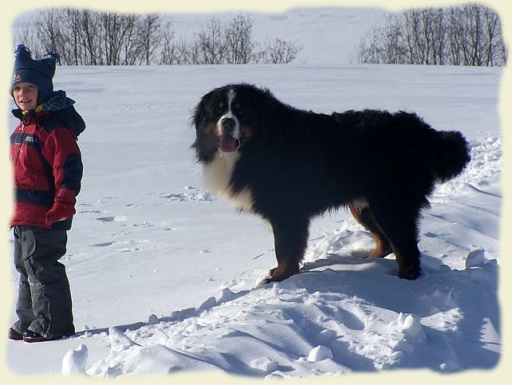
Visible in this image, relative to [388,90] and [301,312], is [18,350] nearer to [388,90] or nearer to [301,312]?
[301,312]

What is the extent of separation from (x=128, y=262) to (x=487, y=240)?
3.09 meters

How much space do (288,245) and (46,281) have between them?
1.67 m

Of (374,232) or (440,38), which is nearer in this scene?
(374,232)

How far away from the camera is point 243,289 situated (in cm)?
493

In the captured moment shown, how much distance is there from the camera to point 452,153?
5.18 metres

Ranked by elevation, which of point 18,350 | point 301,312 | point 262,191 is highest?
→ point 262,191

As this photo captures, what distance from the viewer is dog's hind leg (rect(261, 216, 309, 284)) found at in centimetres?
489

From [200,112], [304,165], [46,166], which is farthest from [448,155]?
[46,166]

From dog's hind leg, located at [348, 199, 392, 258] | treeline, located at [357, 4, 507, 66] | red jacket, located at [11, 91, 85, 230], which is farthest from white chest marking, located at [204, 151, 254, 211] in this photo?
treeline, located at [357, 4, 507, 66]

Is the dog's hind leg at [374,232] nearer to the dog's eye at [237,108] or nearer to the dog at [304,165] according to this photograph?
the dog at [304,165]

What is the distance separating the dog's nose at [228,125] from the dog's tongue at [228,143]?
0.15 ft

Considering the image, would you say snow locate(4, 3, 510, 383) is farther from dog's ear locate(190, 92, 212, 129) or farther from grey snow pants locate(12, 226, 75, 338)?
dog's ear locate(190, 92, 212, 129)

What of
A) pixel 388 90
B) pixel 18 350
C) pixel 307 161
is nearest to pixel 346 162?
pixel 307 161

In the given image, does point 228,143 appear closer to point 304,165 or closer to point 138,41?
point 304,165
